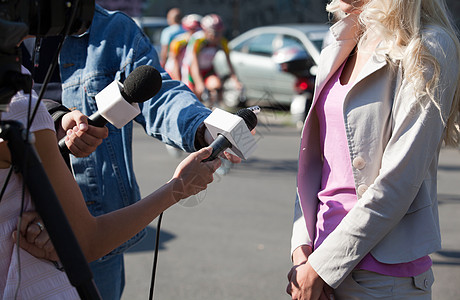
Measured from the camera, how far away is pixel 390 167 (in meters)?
1.89

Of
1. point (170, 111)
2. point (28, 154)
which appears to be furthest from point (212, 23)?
point (28, 154)

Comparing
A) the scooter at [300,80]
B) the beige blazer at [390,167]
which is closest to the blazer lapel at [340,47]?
the beige blazer at [390,167]

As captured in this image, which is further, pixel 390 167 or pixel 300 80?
pixel 300 80

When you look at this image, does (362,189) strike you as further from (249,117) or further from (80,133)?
(80,133)

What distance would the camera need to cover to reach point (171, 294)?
4.32 metres

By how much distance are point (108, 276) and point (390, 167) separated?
1.17 metres

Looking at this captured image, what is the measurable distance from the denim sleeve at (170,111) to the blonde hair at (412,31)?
607 mm

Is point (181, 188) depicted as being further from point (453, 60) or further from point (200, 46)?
point (200, 46)

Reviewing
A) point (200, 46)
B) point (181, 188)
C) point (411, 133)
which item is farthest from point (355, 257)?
point (200, 46)

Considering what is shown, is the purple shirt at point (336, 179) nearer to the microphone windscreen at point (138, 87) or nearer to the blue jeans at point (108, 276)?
the microphone windscreen at point (138, 87)

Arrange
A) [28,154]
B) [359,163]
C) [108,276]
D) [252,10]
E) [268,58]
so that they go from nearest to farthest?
1. [28,154]
2. [359,163]
3. [108,276]
4. [268,58]
5. [252,10]

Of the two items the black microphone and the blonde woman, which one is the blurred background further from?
the black microphone

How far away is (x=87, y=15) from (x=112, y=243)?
600mm

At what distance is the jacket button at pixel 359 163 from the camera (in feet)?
6.43
